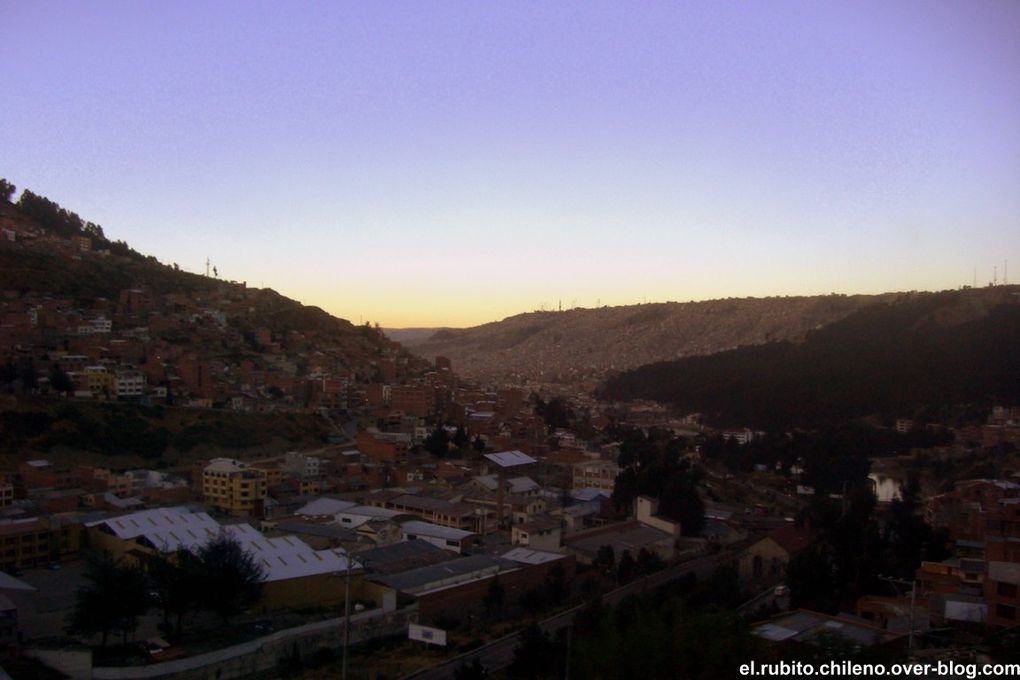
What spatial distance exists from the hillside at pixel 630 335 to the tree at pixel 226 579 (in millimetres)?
44681

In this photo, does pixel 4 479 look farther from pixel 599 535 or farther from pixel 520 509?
pixel 599 535

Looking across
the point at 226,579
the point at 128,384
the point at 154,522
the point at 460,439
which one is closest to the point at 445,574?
the point at 226,579

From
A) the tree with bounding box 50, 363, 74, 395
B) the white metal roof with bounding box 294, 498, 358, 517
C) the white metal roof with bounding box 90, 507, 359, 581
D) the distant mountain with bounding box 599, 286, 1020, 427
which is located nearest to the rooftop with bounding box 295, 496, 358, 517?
the white metal roof with bounding box 294, 498, 358, 517

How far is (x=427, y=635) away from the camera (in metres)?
8.49

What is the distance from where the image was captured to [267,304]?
38.2 meters

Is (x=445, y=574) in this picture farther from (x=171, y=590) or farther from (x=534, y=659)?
(x=534, y=659)

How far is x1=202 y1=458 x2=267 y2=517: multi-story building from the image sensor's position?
15172mm

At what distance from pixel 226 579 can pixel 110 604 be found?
114 cm

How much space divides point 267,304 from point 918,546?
3127 cm

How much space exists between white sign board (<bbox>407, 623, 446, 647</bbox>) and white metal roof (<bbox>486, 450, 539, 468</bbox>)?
10.6 metres

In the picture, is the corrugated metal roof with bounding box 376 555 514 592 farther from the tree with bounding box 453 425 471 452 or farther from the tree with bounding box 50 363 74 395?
the tree with bounding box 50 363 74 395

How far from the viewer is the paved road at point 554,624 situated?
7.86m

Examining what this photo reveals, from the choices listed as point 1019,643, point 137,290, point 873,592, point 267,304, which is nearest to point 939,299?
point 267,304

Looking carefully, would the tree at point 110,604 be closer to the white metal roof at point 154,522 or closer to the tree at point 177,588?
the tree at point 177,588
